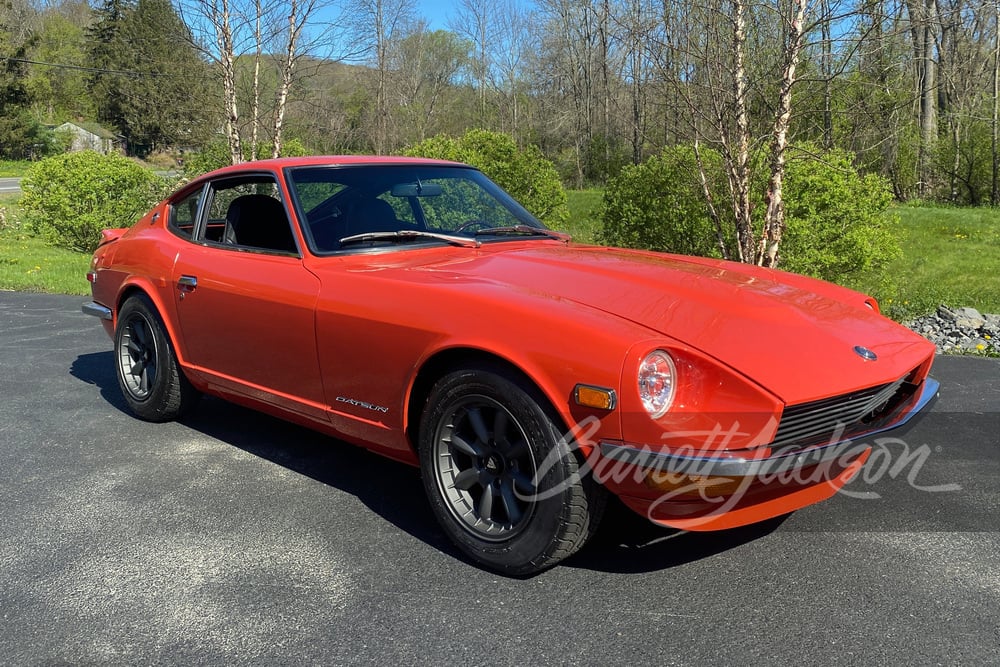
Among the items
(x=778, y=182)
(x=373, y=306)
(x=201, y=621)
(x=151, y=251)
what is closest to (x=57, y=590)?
(x=201, y=621)

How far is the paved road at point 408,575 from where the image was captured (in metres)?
2.38

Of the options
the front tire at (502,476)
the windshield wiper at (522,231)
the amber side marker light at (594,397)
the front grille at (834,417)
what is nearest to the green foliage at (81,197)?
the windshield wiper at (522,231)

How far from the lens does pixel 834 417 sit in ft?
8.73

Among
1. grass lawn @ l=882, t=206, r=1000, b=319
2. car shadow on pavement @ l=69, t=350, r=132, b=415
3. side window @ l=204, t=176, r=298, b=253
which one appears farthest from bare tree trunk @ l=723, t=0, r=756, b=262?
car shadow on pavement @ l=69, t=350, r=132, b=415

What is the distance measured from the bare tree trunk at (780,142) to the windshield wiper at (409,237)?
403cm

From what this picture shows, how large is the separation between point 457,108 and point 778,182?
30.6m

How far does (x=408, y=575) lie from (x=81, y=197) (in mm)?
13885

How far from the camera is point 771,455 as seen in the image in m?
2.48

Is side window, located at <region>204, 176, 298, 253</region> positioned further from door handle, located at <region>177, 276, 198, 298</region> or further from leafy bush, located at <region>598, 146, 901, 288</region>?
leafy bush, located at <region>598, 146, 901, 288</region>

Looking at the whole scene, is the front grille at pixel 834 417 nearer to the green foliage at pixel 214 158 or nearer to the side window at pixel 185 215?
the side window at pixel 185 215

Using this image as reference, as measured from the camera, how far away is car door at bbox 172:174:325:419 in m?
3.49

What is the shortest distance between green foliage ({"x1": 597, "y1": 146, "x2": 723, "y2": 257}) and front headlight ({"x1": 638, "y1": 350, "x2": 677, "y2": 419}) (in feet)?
22.6

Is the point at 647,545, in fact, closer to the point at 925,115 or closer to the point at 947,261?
the point at 947,261

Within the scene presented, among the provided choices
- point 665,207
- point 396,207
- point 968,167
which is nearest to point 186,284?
point 396,207
